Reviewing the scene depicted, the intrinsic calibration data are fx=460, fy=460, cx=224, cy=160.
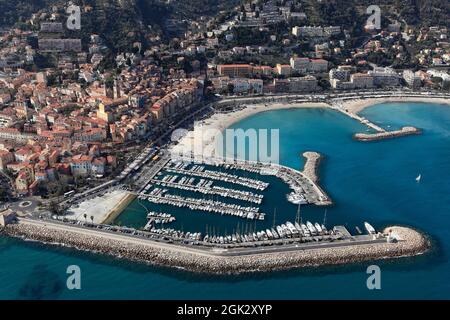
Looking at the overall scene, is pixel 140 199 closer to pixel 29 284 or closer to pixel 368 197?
pixel 29 284

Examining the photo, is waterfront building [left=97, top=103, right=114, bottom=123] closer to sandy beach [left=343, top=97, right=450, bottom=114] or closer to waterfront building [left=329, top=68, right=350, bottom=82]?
sandy beach [left=343, top=97, right=450, bottom=114]

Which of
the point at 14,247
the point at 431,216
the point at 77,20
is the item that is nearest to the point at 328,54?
the point at 77,20

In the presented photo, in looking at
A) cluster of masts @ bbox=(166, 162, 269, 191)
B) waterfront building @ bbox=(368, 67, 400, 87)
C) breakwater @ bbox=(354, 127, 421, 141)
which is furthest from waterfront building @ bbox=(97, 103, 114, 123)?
waterfront building @ bbox=(368, 67, 400, 87)

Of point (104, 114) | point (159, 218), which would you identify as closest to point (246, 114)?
point (104, 114)

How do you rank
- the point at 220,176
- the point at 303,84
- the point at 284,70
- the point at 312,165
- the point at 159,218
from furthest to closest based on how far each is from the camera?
the point at 284,70 → the point at 303,84 → the point at 312,165 → the point at 220,176 → the point at 159,218

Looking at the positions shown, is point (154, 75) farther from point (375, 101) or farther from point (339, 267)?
point (339, 267)

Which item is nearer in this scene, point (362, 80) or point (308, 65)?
point (362, 80)

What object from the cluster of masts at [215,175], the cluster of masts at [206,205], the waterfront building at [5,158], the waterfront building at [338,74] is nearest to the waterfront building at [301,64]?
the waterfront building at [338,74]
